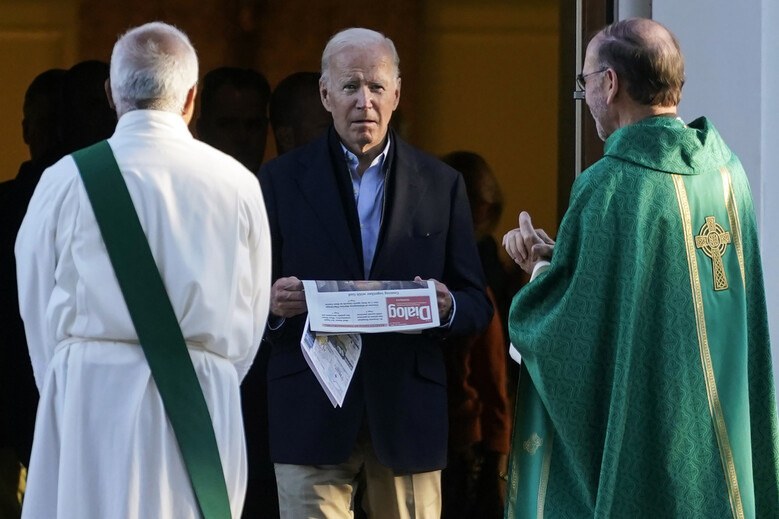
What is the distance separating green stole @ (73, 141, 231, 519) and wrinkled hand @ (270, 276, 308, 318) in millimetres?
837

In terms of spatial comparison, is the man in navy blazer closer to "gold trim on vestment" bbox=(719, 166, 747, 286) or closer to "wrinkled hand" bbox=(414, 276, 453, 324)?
"wrinkled hand" bbox=(414, 276, 453, 324)

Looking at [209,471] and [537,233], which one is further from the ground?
[537,233]

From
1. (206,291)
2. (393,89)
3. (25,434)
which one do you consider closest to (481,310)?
(393,89)

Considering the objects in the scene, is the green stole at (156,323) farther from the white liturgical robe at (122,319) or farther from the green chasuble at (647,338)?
the green chasuble at (647,338)

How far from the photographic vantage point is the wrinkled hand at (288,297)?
448 centimetres

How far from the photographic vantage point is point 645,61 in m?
4.04

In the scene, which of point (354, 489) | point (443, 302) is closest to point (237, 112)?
point (443, 302)

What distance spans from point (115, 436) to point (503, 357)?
8.11 feet

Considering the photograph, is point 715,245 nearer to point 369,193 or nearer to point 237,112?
point 369,193

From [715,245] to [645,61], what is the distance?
0.58 metres

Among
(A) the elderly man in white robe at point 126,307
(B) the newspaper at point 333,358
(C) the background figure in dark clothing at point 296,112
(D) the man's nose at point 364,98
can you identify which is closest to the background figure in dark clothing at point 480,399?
(C) the background figure in dark clothing at point 296,112

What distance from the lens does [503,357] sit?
18.9ft

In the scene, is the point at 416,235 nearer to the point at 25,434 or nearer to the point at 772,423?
the point at 772,423

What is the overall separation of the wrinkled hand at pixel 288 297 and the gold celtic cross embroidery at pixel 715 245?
1.31 metres
